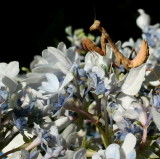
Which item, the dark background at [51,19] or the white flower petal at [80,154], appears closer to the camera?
the white flower petal at [80,154]

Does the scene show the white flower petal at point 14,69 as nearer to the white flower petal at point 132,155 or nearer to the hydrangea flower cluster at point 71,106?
the hydrangea flower cluster at point 71,106

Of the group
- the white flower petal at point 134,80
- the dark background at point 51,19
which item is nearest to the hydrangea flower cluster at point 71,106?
the white flower petal at point 134,80

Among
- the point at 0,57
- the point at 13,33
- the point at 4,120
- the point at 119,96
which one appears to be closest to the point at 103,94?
the point at 119,96

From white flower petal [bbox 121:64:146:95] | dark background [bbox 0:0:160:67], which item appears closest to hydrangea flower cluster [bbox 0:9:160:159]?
white flower petal [bbox 121:64:146:95]

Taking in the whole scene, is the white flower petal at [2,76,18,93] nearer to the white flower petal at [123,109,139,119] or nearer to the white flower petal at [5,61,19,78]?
the white flower petal at [5,61,19,78]

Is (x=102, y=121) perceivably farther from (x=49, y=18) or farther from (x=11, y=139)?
(x=49, y=18)

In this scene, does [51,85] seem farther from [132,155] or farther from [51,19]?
[51,19]
